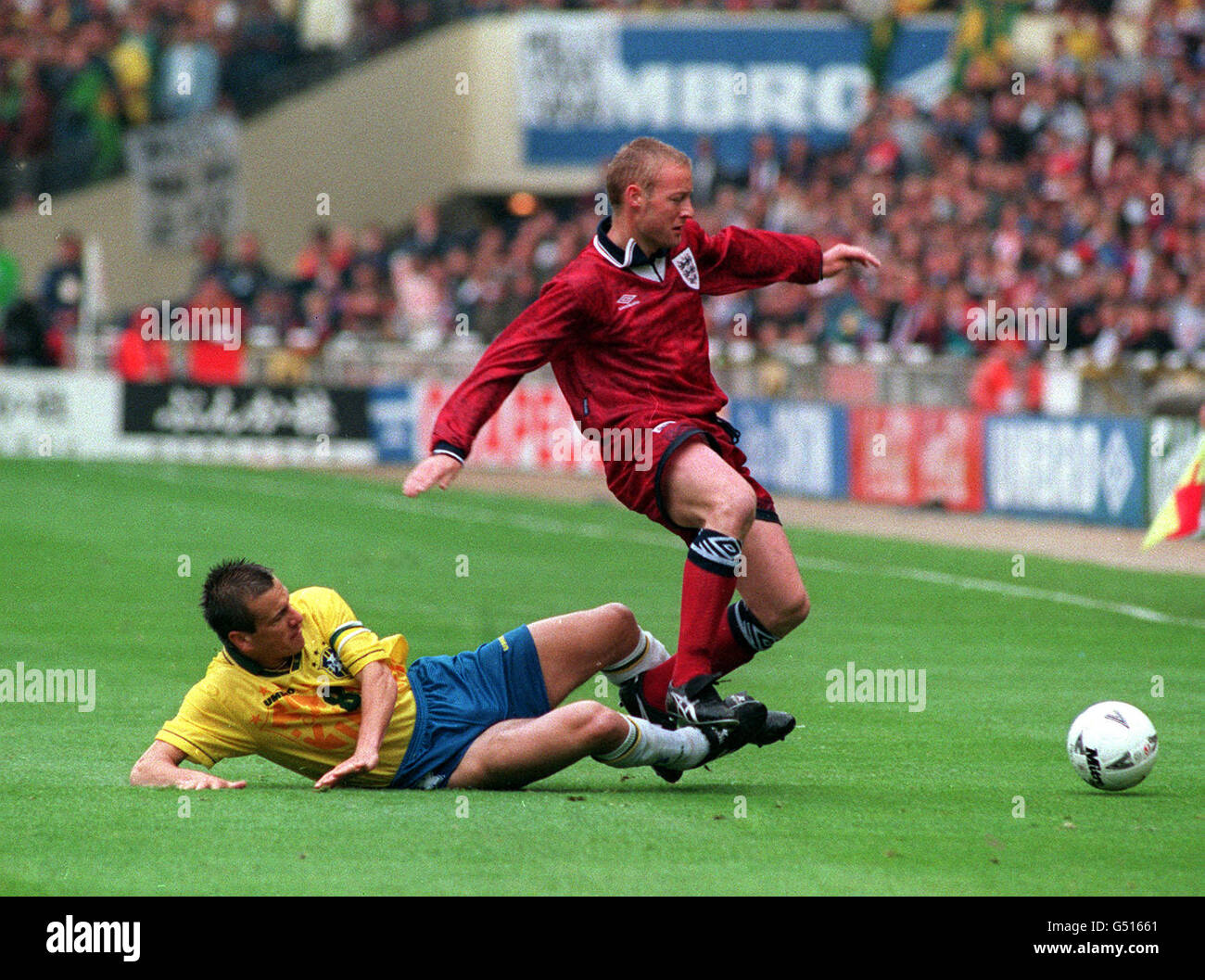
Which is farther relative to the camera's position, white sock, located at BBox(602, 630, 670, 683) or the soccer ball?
white sock, located at BBox(602, 630, 670, 683)

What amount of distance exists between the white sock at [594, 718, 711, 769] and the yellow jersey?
740 mm

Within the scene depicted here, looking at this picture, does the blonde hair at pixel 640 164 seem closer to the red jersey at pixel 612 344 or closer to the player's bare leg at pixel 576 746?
the red jersey at pixel 612 344

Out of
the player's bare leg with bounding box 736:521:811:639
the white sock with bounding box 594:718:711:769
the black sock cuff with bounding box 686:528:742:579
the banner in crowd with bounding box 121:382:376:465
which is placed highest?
the black sock cuff with bounding box 686:528:742:579

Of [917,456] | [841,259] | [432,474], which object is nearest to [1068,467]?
[917,456]

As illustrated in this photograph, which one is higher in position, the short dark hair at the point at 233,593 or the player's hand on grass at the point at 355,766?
the short dark hair at the point at 233,593

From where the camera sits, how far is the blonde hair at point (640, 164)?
750 centimetres

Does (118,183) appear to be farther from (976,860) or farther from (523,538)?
(976,860)

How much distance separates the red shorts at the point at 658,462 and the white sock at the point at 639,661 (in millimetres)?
412

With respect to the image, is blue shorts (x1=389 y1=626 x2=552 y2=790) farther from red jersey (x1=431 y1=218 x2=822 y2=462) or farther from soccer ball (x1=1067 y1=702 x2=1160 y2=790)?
soccer ball (x1=1067 y1=702 x2=1160 y2=790)

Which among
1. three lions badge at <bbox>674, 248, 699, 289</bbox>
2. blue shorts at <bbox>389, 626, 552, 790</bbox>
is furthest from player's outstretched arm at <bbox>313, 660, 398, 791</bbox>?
three lions badge at <bbox>674, 248, 699, 289</bbox>

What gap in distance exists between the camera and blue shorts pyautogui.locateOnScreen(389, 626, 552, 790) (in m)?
7.18

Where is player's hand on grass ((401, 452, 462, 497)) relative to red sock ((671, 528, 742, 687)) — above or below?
above

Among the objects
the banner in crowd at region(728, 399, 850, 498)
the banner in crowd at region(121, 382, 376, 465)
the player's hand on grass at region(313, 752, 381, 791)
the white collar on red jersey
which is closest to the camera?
the player's hand on grass at region(313, 752, 381, 791)

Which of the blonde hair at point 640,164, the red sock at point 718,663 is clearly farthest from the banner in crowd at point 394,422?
the blonde hair at point 640,164
